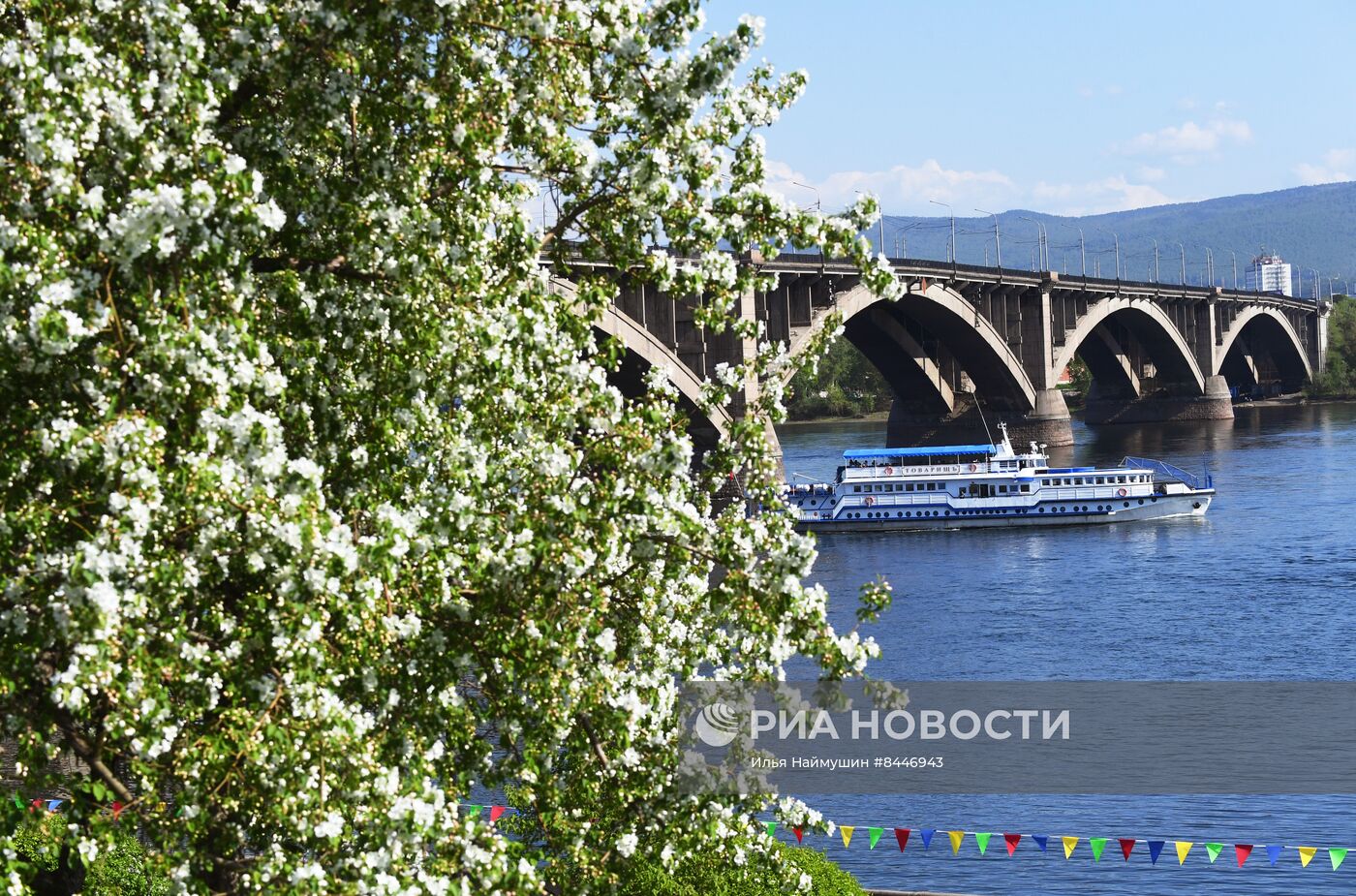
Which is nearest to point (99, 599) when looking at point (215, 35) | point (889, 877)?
point (215, 35)

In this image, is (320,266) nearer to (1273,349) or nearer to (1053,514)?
(1053,514)

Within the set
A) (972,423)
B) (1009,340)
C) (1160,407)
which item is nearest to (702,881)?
(972,423)

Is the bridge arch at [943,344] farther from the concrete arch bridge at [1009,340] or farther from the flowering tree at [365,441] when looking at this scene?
the flowering tree at [365,441]

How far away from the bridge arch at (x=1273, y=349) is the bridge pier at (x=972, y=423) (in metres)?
53.6

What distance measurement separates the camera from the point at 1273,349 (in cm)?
14288

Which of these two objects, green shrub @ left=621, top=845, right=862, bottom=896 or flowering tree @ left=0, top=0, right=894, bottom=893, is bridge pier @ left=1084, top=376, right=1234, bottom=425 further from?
flowering tree @ left=0, top=0, right=894, bottom=893

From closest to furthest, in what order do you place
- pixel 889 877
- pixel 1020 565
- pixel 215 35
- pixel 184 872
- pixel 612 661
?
pixel 184 872, pixel 215 35, pixel 612 661, pixel 889 877, pixel 1020 565

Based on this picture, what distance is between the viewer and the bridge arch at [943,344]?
252 feet

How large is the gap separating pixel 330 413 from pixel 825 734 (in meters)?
20.8

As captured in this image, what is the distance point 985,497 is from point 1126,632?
22437 millimetres

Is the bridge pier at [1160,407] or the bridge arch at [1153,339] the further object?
the bridge pier at [1160,407]

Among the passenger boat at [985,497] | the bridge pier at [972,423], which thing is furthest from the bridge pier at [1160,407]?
the passenger boat at [985,497]

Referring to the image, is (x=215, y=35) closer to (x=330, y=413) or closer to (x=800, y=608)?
(x=330, y=413)

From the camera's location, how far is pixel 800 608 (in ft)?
27.1
